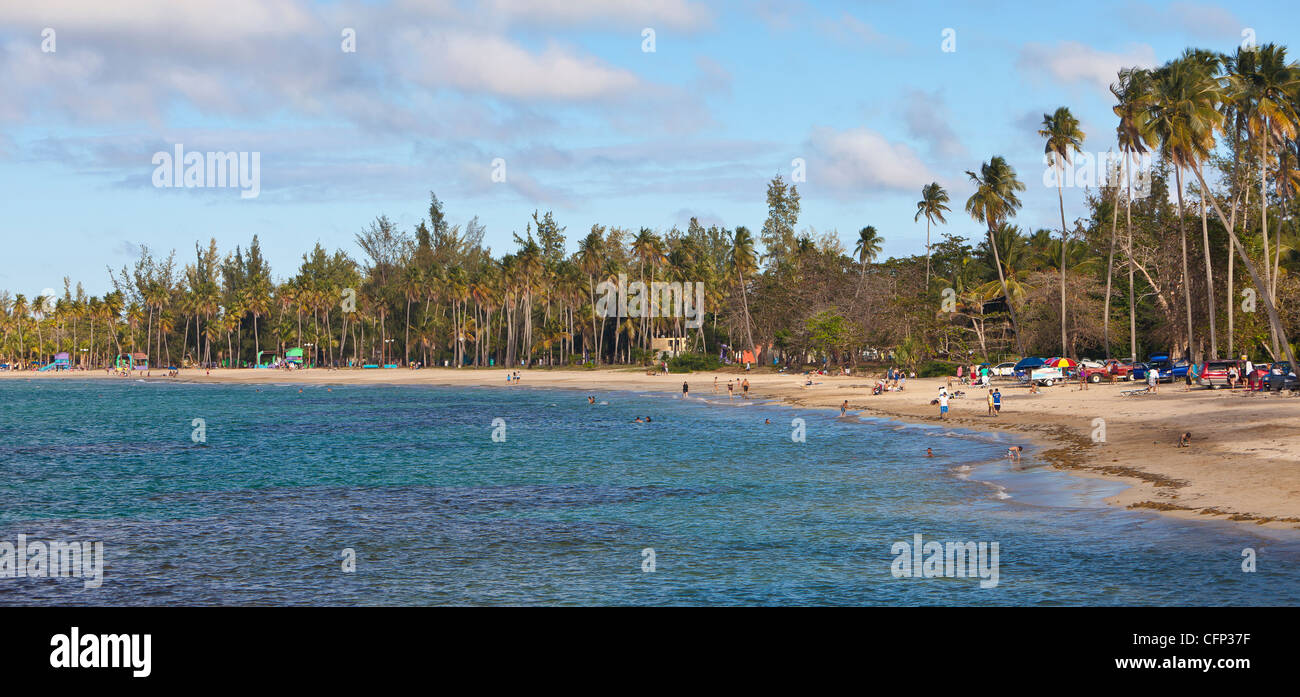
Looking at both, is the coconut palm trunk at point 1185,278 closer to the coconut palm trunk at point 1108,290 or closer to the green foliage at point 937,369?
the coconut palm trunk at point 1108,290

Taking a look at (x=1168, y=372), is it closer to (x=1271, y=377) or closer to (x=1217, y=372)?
(x=1217, y=372)

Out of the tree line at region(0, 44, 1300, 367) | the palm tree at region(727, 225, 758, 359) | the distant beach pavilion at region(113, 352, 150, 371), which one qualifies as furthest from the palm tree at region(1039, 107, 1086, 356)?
the distant beach pavilion at region(113, 352, 150, 371)

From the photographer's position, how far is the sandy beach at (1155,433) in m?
24.1

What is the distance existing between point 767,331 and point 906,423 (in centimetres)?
6278

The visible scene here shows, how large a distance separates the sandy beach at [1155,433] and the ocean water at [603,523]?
161 cm

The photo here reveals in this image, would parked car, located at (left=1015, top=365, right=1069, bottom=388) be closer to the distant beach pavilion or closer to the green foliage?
the green foliage

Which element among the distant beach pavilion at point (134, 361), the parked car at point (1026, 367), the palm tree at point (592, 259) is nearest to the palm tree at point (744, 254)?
the palm tree at point (592, 259)

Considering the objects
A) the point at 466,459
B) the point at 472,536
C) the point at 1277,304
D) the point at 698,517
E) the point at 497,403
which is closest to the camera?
the point at 472,536

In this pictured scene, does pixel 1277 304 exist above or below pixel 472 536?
above

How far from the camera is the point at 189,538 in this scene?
84.2ft

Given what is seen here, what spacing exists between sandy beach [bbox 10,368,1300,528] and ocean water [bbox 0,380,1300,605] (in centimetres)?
161

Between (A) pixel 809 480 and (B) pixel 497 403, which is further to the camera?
(B) pixel 497 403
